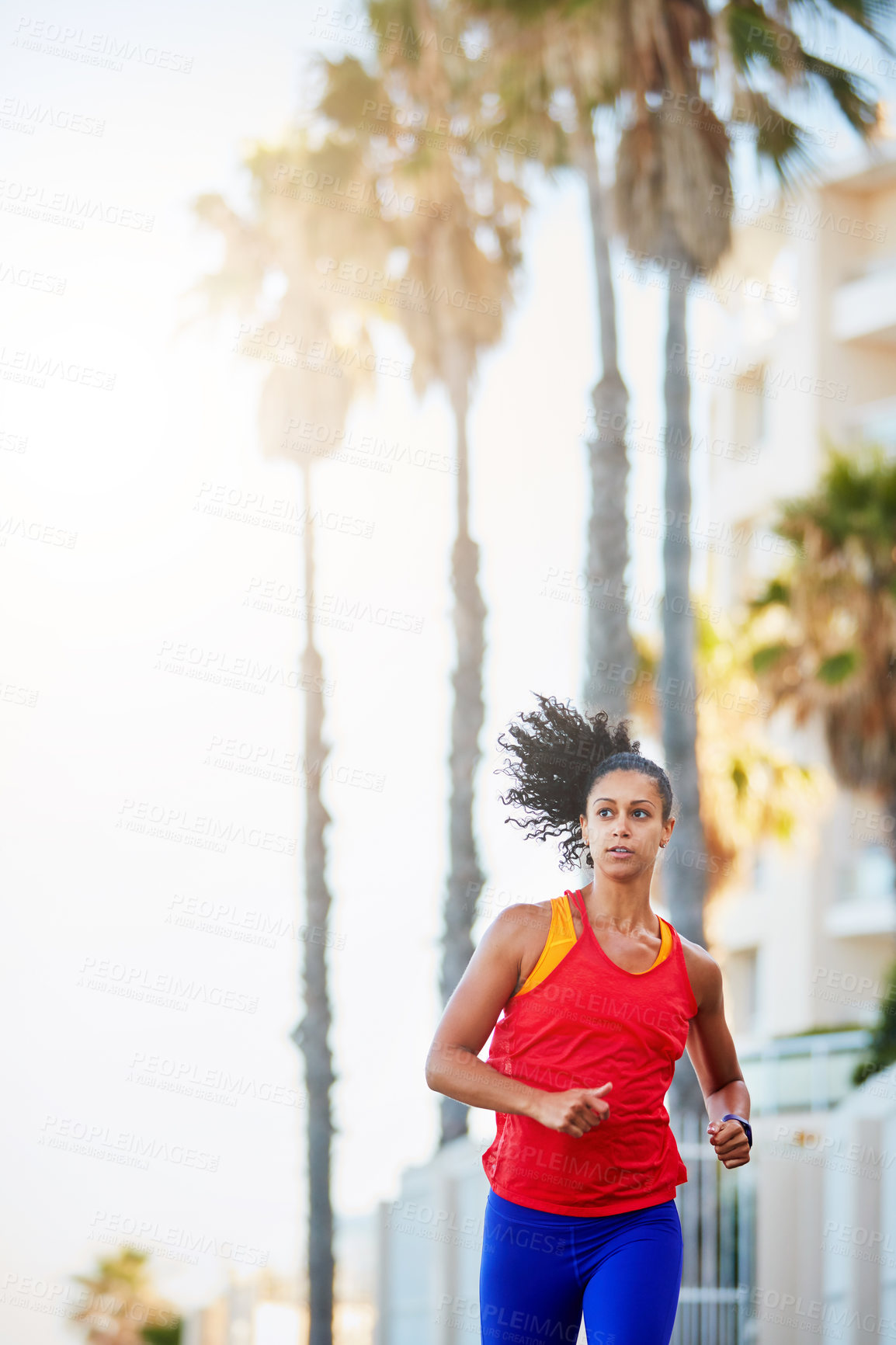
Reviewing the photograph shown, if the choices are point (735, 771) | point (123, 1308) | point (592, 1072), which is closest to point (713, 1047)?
point (592, 1072)

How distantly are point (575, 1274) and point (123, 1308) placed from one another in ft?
106

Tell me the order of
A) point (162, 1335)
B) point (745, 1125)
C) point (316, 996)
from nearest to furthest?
point (745, 1125)
point (316, 996)
point (162, 1335)

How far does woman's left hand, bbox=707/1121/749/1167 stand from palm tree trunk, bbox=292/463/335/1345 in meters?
16.0

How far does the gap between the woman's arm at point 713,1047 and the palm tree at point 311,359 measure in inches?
618

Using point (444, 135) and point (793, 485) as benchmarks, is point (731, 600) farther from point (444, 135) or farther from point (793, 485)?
point (444, 135)

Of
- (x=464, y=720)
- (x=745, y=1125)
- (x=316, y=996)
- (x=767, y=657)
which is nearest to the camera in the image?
(x=745, y=1125)

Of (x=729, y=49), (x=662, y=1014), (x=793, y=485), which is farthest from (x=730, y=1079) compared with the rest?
(x=793, y=485)

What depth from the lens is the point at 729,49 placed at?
626 inches

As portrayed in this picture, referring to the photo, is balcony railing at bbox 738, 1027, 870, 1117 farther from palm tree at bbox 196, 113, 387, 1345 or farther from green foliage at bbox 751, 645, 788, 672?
palm tree at bbox 196, 113, 387, 1345

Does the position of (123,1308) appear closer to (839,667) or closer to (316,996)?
(316,996)

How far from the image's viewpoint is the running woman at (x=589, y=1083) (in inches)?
142

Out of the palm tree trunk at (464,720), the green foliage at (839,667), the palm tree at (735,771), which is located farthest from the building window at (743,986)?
the palm tree trunk at (464,720)

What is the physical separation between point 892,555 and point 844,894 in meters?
11.3

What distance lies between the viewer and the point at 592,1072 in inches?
142
